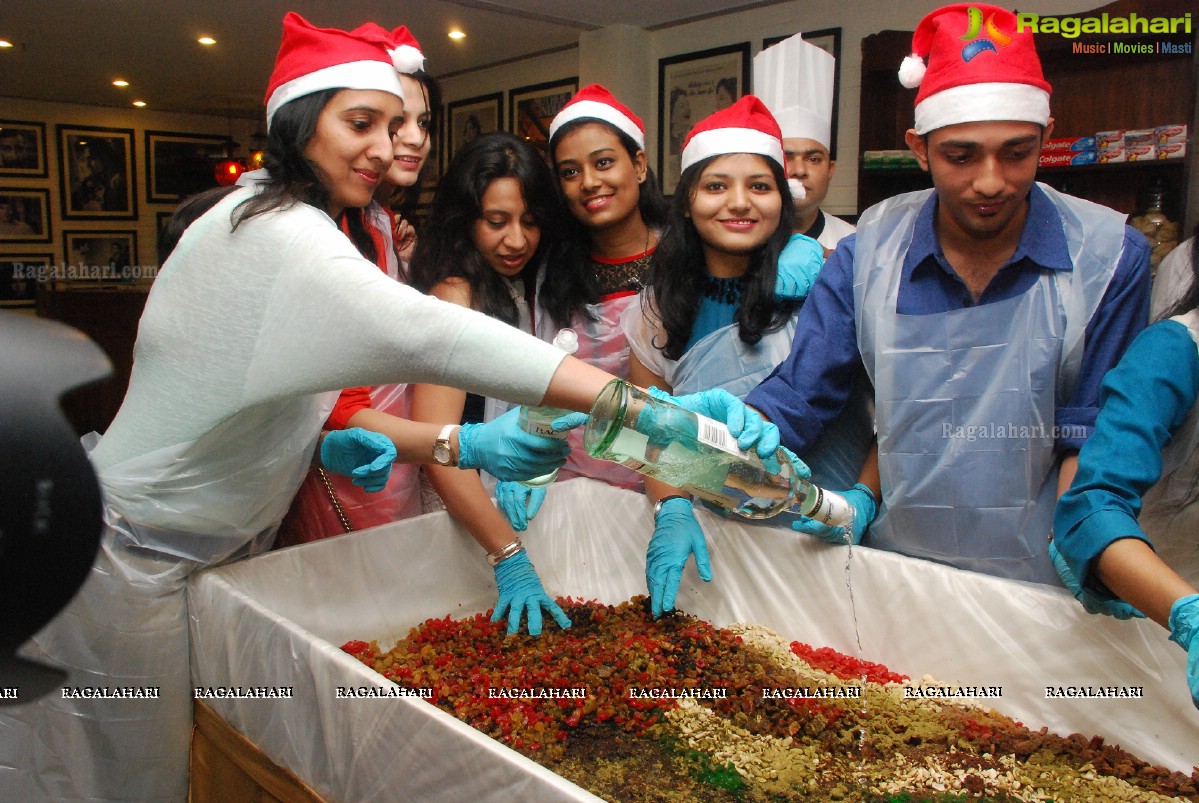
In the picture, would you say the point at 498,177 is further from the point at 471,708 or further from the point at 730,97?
the point at 730,97

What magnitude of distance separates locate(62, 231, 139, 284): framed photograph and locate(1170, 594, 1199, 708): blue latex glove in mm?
7928

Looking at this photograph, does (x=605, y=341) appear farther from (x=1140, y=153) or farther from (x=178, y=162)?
(x=178, y=162)

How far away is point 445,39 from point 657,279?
14.0 feet

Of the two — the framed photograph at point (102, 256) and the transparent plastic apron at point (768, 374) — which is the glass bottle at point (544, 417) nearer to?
the transparent plastic apron at point (768, 374)

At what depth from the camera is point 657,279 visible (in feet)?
5.55

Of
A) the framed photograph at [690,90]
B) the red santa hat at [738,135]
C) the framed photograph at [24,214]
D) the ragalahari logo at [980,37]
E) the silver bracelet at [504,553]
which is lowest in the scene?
the silver bracelet at [504,553]

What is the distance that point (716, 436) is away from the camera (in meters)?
0.99

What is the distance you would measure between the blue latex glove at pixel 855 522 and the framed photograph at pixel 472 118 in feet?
16.4

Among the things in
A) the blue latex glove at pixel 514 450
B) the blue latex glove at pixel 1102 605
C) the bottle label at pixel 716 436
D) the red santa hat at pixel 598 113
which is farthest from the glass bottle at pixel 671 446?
Result: the red santa hat at pixel 598 113

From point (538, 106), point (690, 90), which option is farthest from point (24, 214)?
point (690, 90)

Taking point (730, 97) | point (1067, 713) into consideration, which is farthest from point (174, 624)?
point (730, 97)

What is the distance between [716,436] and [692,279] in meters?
Result: 0.75

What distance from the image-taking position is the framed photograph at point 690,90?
4.61 metres

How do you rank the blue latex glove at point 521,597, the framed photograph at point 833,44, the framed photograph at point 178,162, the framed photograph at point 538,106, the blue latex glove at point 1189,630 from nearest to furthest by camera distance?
the blue latex glove at point 1189,630 → the blue latex glove at point 521,597 → the framed photograph at point 833,44 → the framed photograph at point 538,106 → the framed photograph at point 178,162
